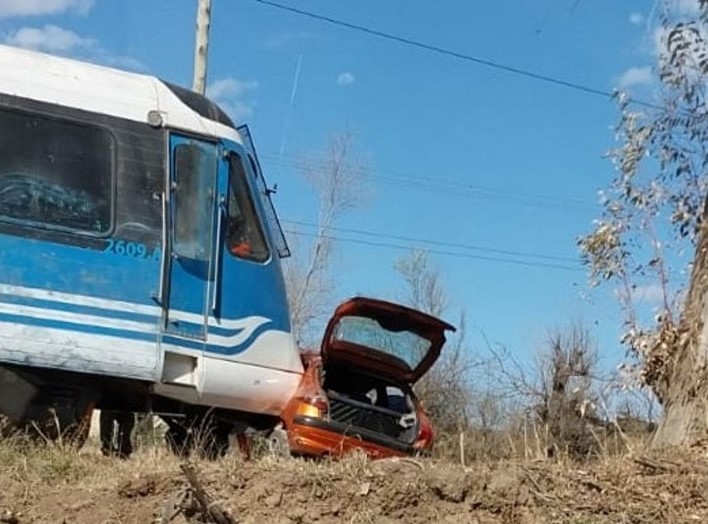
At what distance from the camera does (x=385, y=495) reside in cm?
547

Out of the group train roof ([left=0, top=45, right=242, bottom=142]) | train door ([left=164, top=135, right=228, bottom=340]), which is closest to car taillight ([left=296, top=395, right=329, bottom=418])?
train door ([left=164, top=135, right=228, bottom=340])

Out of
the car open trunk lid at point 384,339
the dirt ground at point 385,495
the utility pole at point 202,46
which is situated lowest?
the dirt ground at point 385,495

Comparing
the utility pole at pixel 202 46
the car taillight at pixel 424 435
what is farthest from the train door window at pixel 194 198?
the utility pole at pixel 202 46

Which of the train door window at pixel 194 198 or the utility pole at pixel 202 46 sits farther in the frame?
the utility pole at pixel 202 46

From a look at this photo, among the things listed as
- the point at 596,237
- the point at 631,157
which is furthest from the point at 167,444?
the point at 631,157

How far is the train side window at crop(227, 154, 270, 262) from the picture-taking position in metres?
9.27

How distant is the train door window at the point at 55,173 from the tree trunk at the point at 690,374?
4.24m

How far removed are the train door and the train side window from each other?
12 cm

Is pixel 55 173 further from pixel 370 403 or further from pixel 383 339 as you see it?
pixel 370 403

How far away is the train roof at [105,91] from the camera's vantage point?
870cm

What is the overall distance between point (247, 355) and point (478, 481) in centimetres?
377

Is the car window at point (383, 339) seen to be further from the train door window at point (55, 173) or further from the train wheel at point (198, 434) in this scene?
the train door window at point (55, 173)

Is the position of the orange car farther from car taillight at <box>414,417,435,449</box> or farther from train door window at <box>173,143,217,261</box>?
train door window at <box>173,143,217,261</box>

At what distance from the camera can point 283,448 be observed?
29.8 feet
